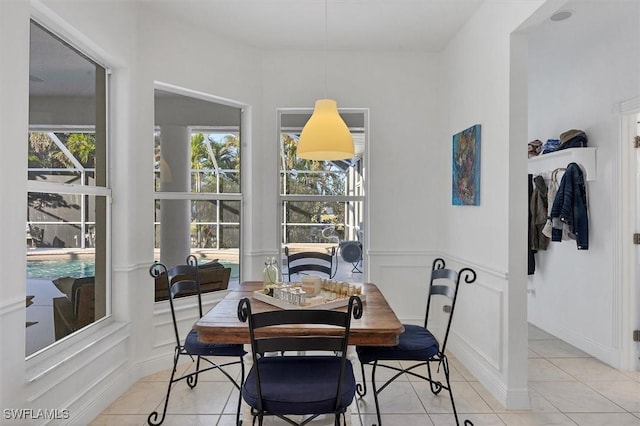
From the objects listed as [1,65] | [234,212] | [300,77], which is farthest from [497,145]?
[1,65]

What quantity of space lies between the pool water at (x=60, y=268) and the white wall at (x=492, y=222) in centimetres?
280

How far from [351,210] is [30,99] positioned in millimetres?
2881

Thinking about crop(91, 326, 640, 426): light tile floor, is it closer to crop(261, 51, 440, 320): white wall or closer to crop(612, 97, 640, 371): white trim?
crop(612, 97, 640, 371): white trim

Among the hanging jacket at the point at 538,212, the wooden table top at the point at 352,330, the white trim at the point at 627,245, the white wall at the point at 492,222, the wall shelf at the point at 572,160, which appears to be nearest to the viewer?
the wooden table top at the point at 352,330

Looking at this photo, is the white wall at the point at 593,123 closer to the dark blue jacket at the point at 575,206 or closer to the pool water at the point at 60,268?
the dark blue jacket at the point at 575,206

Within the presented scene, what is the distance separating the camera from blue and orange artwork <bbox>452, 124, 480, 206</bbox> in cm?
310

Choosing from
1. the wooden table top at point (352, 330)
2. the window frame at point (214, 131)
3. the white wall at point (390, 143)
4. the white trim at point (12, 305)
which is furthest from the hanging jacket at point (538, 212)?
the white trim at point (12, 305)

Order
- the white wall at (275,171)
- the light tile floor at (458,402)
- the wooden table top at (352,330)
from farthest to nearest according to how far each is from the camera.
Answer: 1. the light tile floor at (458,402)
2. the white wall at (275,171)
3. the wooden table top at (352,330)

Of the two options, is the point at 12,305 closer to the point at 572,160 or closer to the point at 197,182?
the point at 197,182

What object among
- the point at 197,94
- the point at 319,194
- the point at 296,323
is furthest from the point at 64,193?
the point at 319,194

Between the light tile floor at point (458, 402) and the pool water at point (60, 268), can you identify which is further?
the light tile floor at point (458, 402)

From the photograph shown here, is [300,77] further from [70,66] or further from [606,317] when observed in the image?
[606,317]

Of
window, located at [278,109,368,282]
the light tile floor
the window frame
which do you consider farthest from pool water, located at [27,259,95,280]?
window, located at [278,109,368,282]

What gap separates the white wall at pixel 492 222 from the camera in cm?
261
